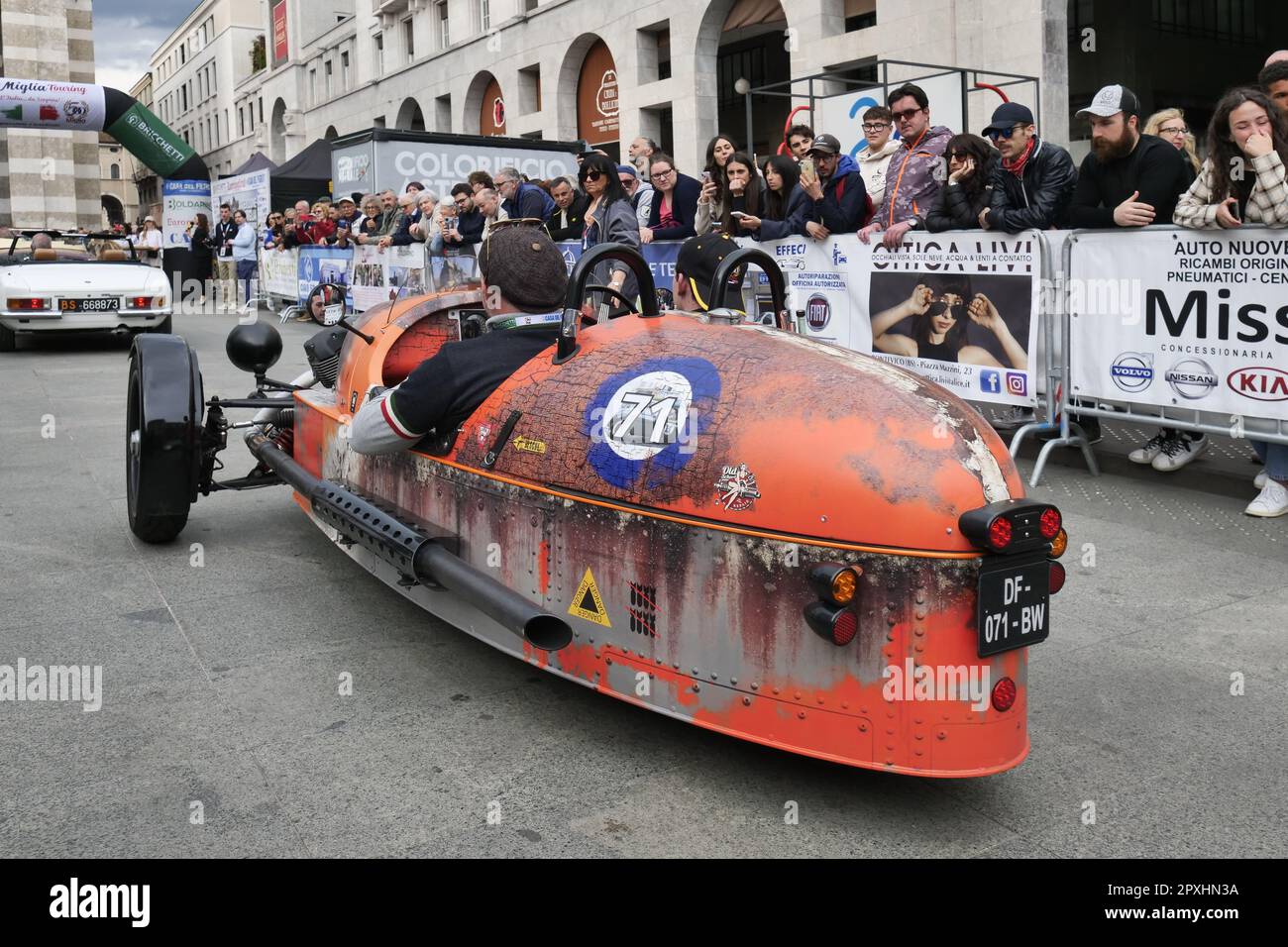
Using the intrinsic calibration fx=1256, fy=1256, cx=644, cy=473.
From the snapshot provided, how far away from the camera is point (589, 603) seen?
3.63 m

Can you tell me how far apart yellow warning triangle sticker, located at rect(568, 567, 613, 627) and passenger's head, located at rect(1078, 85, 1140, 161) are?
4.76 metres

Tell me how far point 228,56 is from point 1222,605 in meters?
76.4

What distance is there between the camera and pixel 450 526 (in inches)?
167

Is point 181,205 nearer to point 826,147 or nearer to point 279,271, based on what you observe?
point 279,271

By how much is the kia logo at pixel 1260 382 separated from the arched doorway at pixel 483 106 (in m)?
29.3

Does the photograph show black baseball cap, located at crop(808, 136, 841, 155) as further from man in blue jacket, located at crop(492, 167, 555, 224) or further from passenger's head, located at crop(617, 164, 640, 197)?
man in blue jacket, located at crop(492, 167, 555, 224)

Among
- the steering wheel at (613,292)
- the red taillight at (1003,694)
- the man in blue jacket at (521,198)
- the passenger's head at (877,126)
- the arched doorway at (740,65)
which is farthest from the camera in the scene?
the arched doorway at (740,65)

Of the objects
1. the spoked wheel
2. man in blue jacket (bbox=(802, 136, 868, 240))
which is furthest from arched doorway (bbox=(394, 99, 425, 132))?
the spoked wheel

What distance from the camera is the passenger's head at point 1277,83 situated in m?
6.40

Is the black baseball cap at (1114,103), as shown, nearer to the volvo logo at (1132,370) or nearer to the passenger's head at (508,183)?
the volvo logo at (1132,370)

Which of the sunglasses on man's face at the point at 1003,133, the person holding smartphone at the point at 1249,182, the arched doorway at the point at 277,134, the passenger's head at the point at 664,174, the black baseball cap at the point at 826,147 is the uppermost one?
the arched doorway at the point at 277,134

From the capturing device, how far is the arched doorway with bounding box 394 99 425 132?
130 ft

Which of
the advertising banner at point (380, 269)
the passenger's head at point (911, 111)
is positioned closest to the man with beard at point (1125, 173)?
the passenger's head at point (911, 111)
